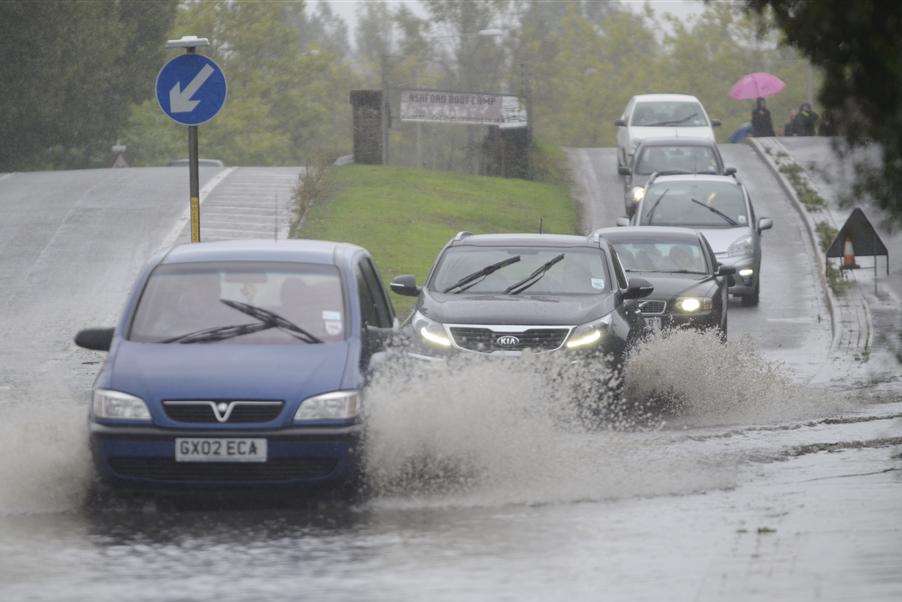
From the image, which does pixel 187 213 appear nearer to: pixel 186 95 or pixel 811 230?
pixel 811 230

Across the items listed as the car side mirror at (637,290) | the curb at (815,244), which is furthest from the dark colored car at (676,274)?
the car side mirror at (637,290)

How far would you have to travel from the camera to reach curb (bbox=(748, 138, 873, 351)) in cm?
2234

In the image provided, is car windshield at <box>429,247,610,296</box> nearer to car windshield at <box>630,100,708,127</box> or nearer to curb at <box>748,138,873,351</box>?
curb at <box>748,138,873,351</box>

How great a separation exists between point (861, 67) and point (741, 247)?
1788 centimetres

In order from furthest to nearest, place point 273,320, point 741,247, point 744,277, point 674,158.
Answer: point 674,158
point 741,247
point 744,277
point 273,320

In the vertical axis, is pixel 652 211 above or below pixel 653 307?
below

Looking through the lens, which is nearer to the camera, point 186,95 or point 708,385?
point 708,385

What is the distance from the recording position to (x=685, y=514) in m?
9.76

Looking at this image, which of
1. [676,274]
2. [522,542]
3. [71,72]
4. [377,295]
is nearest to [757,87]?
[71,72]

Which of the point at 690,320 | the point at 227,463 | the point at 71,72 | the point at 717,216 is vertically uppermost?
the point at 227,463

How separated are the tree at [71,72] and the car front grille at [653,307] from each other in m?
26.0

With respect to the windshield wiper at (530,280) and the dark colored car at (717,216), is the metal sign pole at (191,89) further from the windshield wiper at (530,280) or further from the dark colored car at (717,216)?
the dark colored car at (717,216)

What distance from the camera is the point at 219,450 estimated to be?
959 centimetres

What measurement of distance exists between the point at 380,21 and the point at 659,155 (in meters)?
99.2
